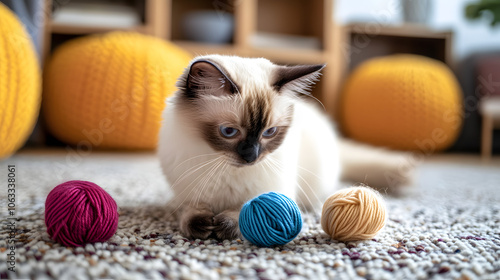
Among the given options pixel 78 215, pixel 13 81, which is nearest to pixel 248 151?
pixel 78 215

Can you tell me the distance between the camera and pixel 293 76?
99 cm

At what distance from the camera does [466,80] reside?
3760mm

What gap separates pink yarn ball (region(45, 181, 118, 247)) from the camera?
86cm

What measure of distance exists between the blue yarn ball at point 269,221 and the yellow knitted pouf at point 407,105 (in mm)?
2074

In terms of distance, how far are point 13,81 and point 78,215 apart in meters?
1.09

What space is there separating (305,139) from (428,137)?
5.93 feet

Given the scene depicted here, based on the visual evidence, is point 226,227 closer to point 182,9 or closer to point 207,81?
point 207,81

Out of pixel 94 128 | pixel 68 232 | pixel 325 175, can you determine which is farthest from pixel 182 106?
pixel 94 128

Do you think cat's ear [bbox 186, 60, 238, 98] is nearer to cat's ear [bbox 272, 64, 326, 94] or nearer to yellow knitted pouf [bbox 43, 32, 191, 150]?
cat's ear [bbox 272, 64, 326, 94]

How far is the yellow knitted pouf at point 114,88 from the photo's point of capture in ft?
7.11

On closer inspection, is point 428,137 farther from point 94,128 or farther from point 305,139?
point 94,128

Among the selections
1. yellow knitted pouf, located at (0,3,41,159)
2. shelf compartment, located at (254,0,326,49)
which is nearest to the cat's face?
yellow knitted pouf, located at (0,3,41,159)

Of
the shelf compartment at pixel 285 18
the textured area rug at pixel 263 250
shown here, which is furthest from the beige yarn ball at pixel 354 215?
the shelf compartment at pixel 285 18

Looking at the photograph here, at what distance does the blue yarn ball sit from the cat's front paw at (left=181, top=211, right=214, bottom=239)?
9 cm
